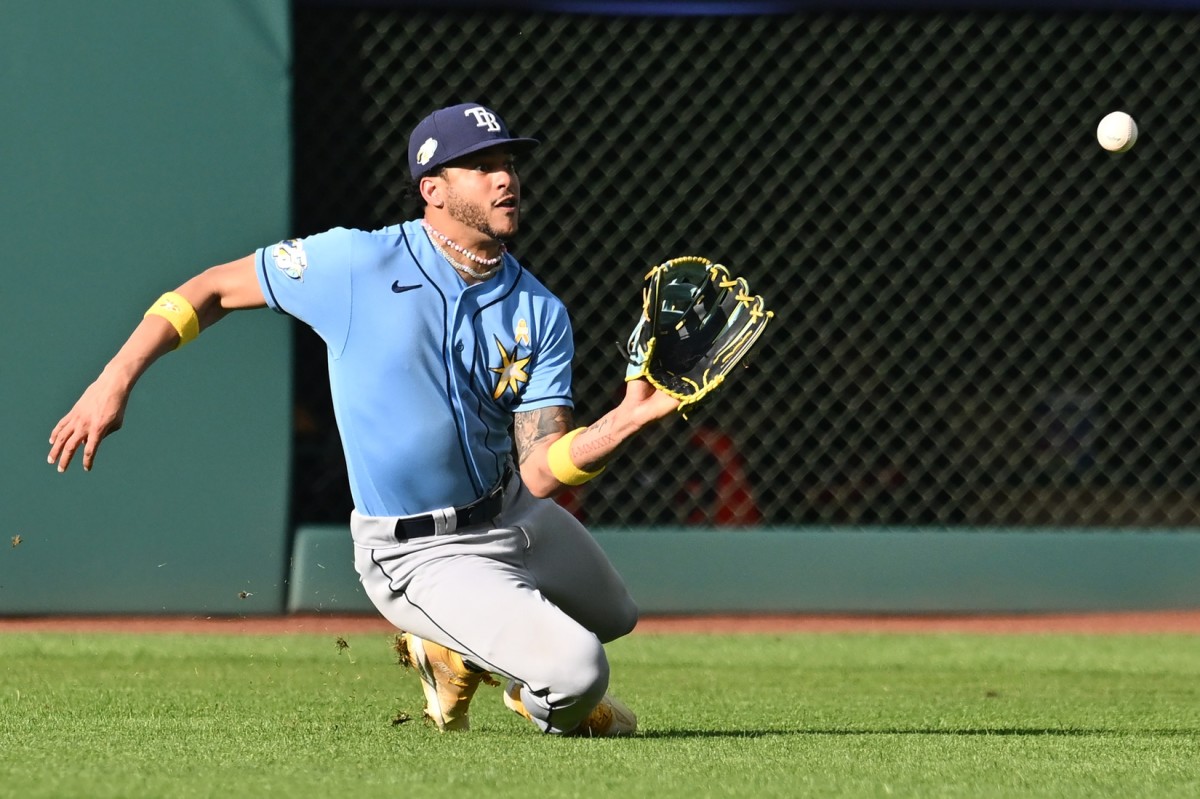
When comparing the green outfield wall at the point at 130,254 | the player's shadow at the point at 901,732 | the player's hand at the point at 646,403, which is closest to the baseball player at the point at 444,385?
the player's shadow at the point at 901,732

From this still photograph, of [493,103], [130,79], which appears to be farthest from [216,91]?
[493,103]

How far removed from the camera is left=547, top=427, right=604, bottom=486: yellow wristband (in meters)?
4.50

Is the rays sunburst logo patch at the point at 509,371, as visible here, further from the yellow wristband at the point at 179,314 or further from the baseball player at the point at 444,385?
the yellow wristband at the point at 179,314

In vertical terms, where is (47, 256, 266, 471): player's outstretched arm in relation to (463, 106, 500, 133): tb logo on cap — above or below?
below

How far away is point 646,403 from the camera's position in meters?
4.20

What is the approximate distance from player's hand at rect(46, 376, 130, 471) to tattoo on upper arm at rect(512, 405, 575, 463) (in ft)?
3.49

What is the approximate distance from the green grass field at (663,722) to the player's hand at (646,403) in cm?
80

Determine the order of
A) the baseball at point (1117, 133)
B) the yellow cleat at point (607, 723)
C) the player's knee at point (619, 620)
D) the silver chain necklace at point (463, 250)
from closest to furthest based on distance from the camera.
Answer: the yellow cleat at point (607, 723), the silver chain necklace at point (463, 250), the player's knee at point (619, 620), the baseball at point (1117, 133)

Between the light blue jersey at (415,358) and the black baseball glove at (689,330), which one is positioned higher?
the black baseball glove at (689,330)

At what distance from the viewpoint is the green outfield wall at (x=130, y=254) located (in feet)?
25.3

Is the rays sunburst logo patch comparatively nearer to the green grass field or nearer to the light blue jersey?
the light blue jersey

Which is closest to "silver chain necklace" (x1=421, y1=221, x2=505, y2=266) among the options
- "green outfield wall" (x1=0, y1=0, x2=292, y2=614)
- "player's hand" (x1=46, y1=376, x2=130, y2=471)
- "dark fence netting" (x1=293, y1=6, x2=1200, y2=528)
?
"player's hand" (x1=46, y1=376, x2=130, y2=471)

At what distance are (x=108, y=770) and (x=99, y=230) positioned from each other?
4295 mm

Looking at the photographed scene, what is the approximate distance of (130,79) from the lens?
7723mm
